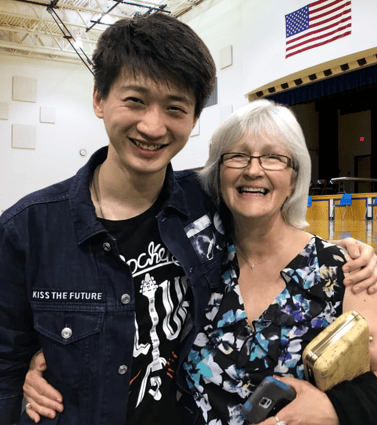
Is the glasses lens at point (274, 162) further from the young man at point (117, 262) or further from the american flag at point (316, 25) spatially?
the american flag at point (316, 25)

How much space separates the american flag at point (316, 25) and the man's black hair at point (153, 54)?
27.3 ft

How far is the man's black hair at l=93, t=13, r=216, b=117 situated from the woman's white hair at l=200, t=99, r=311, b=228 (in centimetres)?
21

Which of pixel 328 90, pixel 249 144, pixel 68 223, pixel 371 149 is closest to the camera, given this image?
pixel 68 223

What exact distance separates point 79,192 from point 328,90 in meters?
9.89

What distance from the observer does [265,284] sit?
1.41m

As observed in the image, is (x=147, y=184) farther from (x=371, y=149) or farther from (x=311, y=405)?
(x=371, y=149)

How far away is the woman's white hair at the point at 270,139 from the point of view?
4.66 feet

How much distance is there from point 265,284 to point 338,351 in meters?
0.36

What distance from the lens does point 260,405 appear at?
43.2 inches

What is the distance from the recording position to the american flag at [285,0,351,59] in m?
8.42

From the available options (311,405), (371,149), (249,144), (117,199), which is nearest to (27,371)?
(117,199)

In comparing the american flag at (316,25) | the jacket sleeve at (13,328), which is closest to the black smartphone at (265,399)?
the jacket sleeve at (13,328)

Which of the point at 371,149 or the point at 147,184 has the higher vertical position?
the point at 371,149

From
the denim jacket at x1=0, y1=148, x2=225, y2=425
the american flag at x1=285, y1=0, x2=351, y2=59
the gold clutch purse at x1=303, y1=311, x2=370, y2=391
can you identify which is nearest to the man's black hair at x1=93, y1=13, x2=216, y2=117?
the denim jacket at x1=0, y1=148, x2=225, y2=425
